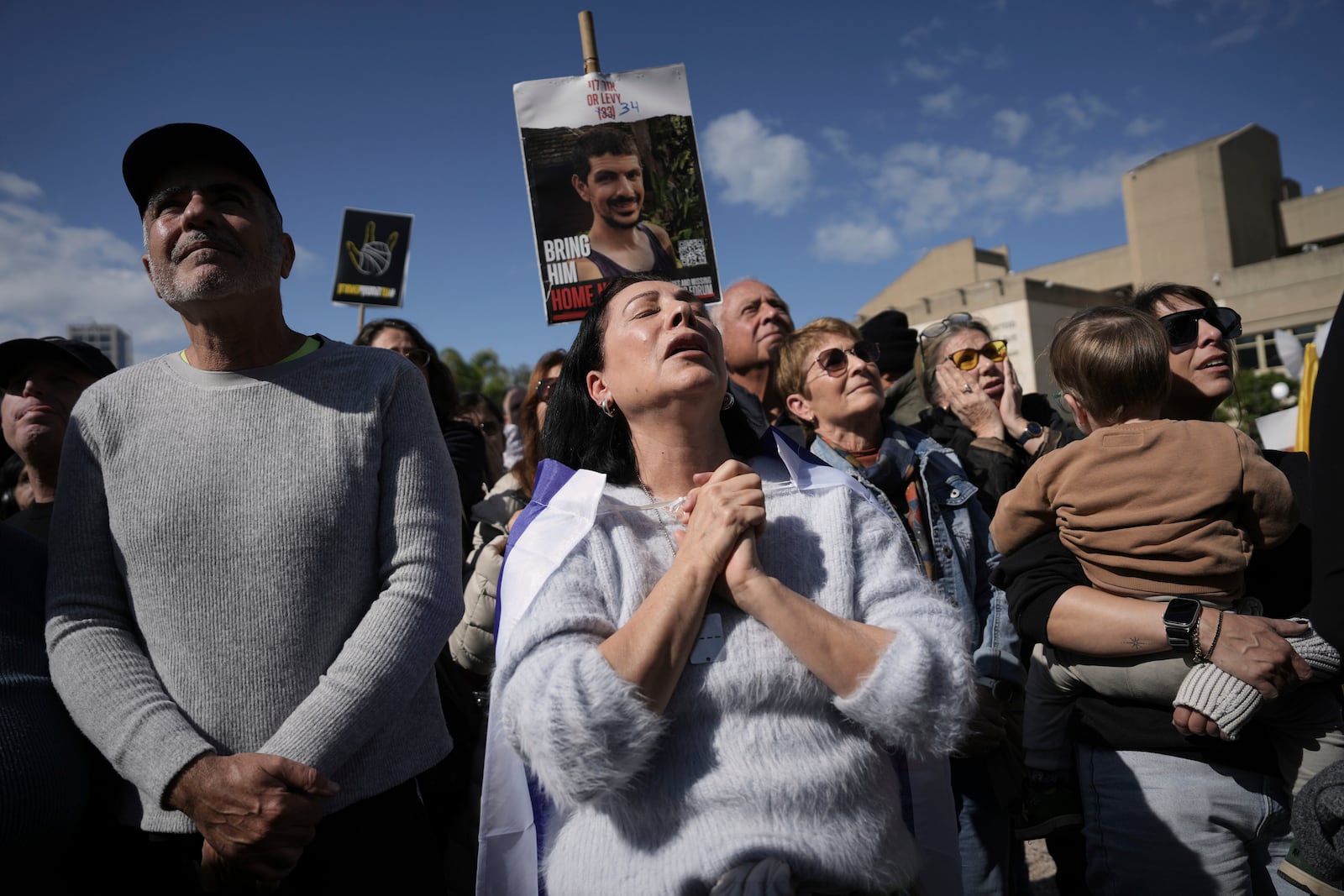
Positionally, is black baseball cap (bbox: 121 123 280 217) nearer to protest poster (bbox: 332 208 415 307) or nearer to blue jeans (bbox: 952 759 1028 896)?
blue jeans (bbox: 952 759 1028 896)

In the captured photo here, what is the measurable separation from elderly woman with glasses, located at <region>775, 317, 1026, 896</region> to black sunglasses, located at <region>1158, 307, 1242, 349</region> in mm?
828

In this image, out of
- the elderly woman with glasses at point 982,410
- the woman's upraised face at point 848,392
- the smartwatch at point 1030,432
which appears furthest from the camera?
the smartwatch at point 1030,432

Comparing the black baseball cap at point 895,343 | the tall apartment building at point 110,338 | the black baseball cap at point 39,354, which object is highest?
the tall apartment building at point 110,338

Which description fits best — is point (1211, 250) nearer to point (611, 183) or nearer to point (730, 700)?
point (611, 183)

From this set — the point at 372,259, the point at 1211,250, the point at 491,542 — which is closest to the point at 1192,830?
the point at 491,542

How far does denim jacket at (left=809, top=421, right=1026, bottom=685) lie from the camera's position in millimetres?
2975

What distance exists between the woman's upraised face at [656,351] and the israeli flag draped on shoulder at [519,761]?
0.28 meters

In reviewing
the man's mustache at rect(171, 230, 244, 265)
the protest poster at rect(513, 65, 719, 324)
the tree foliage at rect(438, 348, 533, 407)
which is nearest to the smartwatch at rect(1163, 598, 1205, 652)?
the protest poster at rect(513, 65, 719, 324)

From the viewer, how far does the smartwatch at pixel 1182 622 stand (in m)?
2.21

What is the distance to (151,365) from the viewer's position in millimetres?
2238

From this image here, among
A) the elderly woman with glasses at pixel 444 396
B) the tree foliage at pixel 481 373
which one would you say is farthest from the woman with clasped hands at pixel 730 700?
the tree foliage at pixel 481 373

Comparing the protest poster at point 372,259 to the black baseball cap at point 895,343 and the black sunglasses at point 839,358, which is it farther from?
the black sunglasses at point 839,358

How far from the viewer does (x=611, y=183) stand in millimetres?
3947

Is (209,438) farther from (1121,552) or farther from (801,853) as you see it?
(1121,552)
